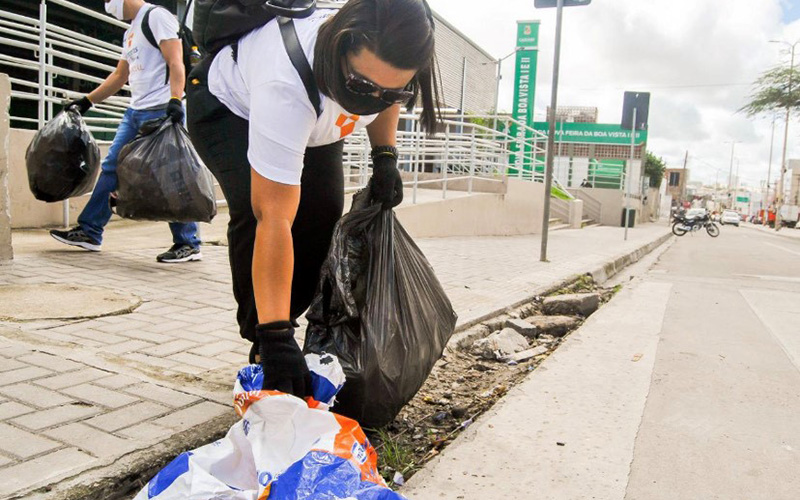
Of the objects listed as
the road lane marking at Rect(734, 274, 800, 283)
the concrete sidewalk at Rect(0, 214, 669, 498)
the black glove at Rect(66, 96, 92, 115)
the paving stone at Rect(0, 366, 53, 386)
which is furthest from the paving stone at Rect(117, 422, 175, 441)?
the road lane marking at Rect(734, 274, 800, 283)

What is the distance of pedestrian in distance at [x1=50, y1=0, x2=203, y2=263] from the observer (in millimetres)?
4312

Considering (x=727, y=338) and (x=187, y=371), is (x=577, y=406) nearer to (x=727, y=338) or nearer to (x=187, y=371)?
(x=187, y=371)

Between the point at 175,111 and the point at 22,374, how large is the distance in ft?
7.01

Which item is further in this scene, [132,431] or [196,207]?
[196,207]

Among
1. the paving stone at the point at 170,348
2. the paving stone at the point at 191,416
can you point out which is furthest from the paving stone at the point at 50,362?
the paving stone at the point at 191,416

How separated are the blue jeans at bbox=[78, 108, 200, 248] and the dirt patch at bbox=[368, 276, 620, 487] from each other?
2.35m

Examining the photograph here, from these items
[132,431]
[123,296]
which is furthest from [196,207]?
[132,431]

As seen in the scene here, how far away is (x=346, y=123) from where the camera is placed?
2.04m

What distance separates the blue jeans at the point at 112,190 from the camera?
4625 mm

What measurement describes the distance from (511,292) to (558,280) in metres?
1.12

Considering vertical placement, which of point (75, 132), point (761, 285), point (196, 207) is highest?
point (75, 132)

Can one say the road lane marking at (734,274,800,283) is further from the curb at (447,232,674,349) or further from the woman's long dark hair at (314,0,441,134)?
the woman's long dark hair at (314,0,441,134)

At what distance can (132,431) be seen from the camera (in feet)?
6.44

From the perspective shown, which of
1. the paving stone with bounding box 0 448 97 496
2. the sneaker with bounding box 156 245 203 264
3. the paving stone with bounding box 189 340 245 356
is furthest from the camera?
the sneaker with bounding box 156 245 203 264
